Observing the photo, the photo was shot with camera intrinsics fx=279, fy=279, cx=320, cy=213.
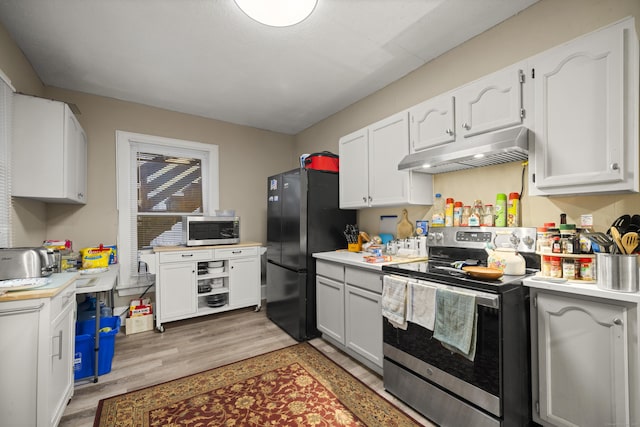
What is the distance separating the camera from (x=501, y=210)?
1.98 meters

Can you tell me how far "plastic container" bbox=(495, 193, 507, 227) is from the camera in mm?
1965

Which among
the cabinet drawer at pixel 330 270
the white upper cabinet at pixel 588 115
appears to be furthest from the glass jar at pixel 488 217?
the cabinet drawer at pixel 330 270

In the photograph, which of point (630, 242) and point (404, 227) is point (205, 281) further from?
point (630, 242)

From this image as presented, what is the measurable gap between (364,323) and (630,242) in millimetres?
1638

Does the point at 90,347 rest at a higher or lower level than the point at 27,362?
lower

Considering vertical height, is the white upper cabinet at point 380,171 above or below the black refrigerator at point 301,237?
above

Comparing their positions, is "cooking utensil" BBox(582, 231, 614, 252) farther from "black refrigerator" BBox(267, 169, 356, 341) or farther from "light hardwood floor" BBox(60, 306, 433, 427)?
"black refrigerator" BBox(267, 169, 356, 341)

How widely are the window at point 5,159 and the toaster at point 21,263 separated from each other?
1.66 feet

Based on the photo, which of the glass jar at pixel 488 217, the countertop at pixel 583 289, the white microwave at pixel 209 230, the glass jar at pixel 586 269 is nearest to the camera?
the countertop at pixel 583 289

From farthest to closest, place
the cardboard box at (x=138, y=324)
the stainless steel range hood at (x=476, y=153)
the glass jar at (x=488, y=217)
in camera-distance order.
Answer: the cardboard box at (x=138, y=324) → the glass jar at (x=488, y=217) → the stainless steel range hood at (x=476, y=153)

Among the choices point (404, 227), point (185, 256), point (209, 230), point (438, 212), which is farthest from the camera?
point (209, 230)

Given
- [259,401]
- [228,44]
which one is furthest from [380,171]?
[259,401]

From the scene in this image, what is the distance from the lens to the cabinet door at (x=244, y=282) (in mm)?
3545

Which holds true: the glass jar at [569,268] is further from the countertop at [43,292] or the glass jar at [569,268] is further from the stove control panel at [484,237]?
the countertop at [43,292]
